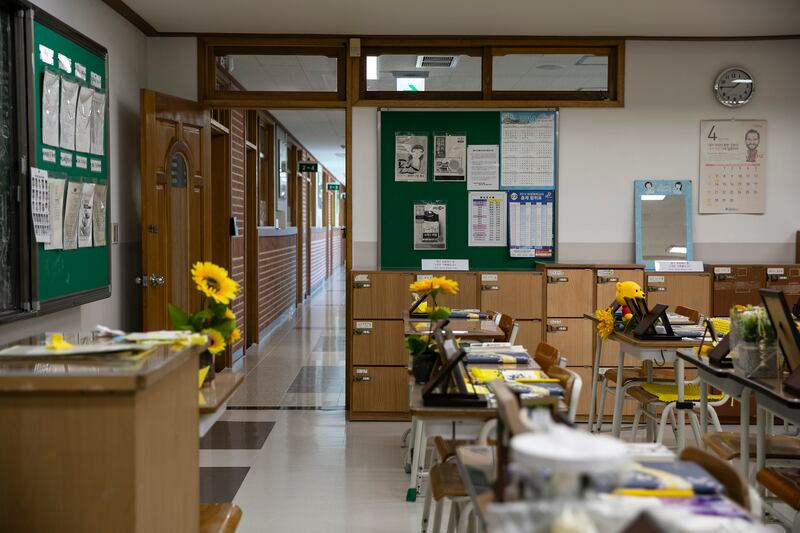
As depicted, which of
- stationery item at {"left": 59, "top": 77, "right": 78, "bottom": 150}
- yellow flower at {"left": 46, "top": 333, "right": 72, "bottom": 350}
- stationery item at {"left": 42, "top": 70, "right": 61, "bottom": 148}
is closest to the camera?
yellow flower at {"left": 46, "top": 333, "right": 72, "bottom": 350}

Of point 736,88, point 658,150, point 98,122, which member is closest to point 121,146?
point 98,122

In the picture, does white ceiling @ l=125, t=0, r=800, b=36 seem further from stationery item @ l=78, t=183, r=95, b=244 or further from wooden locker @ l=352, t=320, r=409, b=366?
wooden locker @ l=352, t=320, r=409, b=366

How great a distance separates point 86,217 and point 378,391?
2.73 metres

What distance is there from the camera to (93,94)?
201 inches

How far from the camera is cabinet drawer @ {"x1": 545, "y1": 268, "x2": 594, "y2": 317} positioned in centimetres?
651

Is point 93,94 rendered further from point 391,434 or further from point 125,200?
point 391,434

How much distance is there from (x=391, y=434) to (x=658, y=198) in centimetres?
303

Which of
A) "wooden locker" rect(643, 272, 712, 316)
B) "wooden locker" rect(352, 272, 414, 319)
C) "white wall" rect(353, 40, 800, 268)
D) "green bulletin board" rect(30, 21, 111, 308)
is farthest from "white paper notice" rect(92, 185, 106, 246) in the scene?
"wooden locker" rect(643, 272, 712, 316)

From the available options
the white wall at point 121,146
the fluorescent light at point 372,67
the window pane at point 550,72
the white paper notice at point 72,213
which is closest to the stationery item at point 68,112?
the white paper notice at point 72,213

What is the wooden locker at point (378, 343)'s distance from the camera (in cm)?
657

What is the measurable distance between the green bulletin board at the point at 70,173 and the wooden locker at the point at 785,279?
5.05m

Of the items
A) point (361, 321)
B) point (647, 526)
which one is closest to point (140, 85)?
point (361, 321)

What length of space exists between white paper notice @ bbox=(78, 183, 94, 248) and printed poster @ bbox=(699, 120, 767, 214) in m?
4.87

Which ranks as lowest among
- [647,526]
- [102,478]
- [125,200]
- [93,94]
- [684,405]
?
[684,405]
